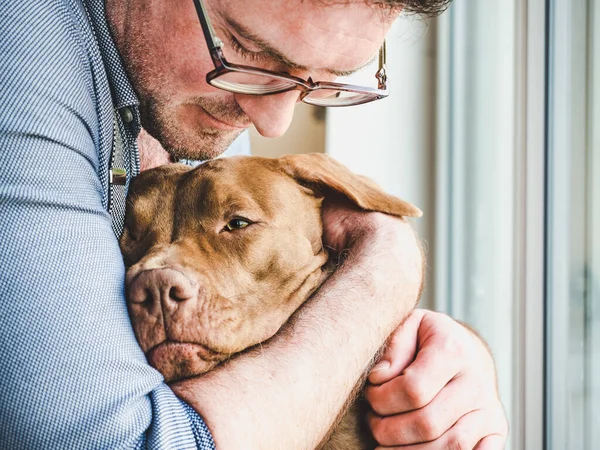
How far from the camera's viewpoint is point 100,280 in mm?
1073

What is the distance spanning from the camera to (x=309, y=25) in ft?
4.73

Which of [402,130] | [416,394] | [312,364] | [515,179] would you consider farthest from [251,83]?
[402,130]

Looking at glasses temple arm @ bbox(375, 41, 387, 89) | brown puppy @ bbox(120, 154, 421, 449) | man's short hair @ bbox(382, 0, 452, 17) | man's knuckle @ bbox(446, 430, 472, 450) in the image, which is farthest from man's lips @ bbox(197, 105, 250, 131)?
man's knuckle @ bbox(446, 430, 472, 450)

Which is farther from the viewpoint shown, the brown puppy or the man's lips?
the man's lips

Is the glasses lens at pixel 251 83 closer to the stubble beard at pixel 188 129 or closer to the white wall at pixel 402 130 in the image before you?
the stubble beard at pixel 188 129

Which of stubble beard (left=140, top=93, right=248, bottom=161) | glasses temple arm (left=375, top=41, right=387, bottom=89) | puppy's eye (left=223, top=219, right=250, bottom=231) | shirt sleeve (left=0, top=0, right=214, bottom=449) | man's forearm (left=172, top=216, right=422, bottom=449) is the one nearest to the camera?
shirt sleeve (left=0, top=0, right=214, bottom=449)

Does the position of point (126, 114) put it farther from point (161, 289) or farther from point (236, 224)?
point (161, 289)

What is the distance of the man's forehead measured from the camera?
1.43 metres

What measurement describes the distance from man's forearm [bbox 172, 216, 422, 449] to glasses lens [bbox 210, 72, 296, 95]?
43cm

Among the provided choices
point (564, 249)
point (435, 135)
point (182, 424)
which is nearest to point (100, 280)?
point (182, 424)

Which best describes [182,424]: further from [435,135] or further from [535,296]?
[435,135]

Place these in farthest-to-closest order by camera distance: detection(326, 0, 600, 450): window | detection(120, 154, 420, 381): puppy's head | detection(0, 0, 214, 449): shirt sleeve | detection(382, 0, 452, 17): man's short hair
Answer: detection(326, 0, 600, 450): window, detection(382, 0, 452, 17): man's short hair, detection(120, 154, 420, 381): puppy's head, detection(0, 0, 214, 449): shirt sleeve

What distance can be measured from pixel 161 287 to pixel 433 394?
65 cm

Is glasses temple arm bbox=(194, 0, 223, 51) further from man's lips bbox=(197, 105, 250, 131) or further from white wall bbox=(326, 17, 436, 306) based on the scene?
white wall bbox=(326, 17, 436, 306)
